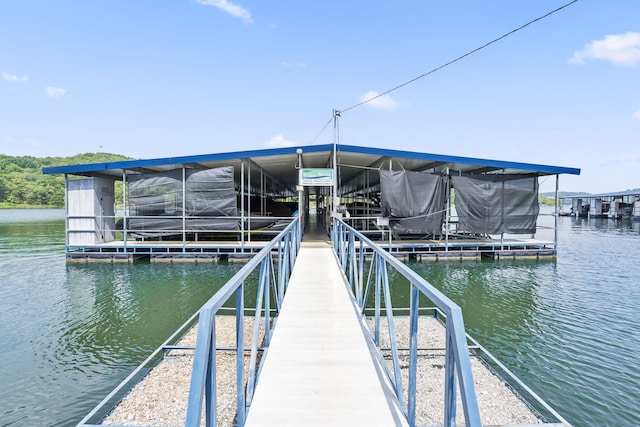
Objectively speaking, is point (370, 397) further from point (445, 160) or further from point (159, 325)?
point (445, 160)

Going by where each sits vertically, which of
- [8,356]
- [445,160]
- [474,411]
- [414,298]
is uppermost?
[445,160]

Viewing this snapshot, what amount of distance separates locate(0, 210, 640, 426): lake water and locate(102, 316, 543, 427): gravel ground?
2.13ft

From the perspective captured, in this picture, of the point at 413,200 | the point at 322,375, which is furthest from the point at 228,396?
the point at 413,200

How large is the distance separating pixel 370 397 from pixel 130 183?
12.1m

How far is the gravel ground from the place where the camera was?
129 inches

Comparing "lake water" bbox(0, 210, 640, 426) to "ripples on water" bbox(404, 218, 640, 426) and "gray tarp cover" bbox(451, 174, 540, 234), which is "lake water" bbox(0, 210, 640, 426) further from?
"gray tarp cover" bbox(451, 174, 540, 234)

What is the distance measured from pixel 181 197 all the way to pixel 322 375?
10.6m

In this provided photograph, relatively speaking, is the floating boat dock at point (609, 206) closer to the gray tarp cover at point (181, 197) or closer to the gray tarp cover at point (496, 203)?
the gray tarp cover at point (496, 203)

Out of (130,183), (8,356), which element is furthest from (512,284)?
(130,183)

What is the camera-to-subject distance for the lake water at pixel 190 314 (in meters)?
4.08

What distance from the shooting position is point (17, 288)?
8719 millimetres

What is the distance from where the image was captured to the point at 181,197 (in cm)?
1220

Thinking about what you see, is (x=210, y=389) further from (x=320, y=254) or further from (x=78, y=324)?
(x=320, y=254)

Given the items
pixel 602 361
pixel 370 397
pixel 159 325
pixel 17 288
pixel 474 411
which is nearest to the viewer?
pixel 474 411
